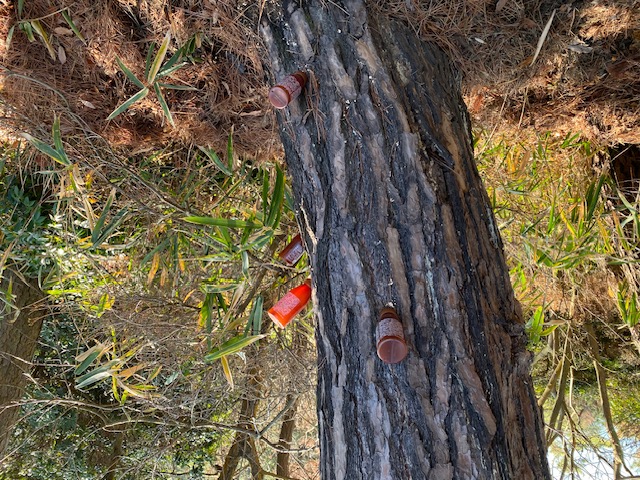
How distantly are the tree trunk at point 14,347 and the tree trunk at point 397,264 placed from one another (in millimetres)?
1873

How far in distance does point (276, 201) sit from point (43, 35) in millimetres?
721

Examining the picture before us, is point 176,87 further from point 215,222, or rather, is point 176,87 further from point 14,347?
point 14,347

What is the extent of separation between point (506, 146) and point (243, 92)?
112 centimetres

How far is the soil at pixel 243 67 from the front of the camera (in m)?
1.20

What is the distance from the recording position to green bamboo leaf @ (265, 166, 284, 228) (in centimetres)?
132

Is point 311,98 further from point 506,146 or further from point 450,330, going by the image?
point 506,146

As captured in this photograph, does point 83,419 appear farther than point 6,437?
Yes

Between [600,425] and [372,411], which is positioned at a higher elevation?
[372,411]

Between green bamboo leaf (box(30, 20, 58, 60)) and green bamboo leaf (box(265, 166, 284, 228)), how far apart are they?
2.22 feet

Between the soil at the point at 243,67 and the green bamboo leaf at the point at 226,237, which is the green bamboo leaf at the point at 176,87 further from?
the green bamboo leaf at the point at 226,237

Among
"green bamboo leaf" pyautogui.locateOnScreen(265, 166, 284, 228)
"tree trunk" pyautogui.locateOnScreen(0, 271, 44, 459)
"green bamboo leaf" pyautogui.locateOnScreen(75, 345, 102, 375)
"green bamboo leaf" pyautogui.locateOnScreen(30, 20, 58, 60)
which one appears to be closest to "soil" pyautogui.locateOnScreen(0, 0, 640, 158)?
"green bamboo leaf" pyautogui.locateOnScreen(30, 20, 58, 60)

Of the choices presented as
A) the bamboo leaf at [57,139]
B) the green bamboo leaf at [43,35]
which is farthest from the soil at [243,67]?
the bamboo leaf at [57,139]

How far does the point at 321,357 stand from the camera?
904 mm

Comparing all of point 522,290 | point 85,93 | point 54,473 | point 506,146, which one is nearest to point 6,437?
point 54,473
